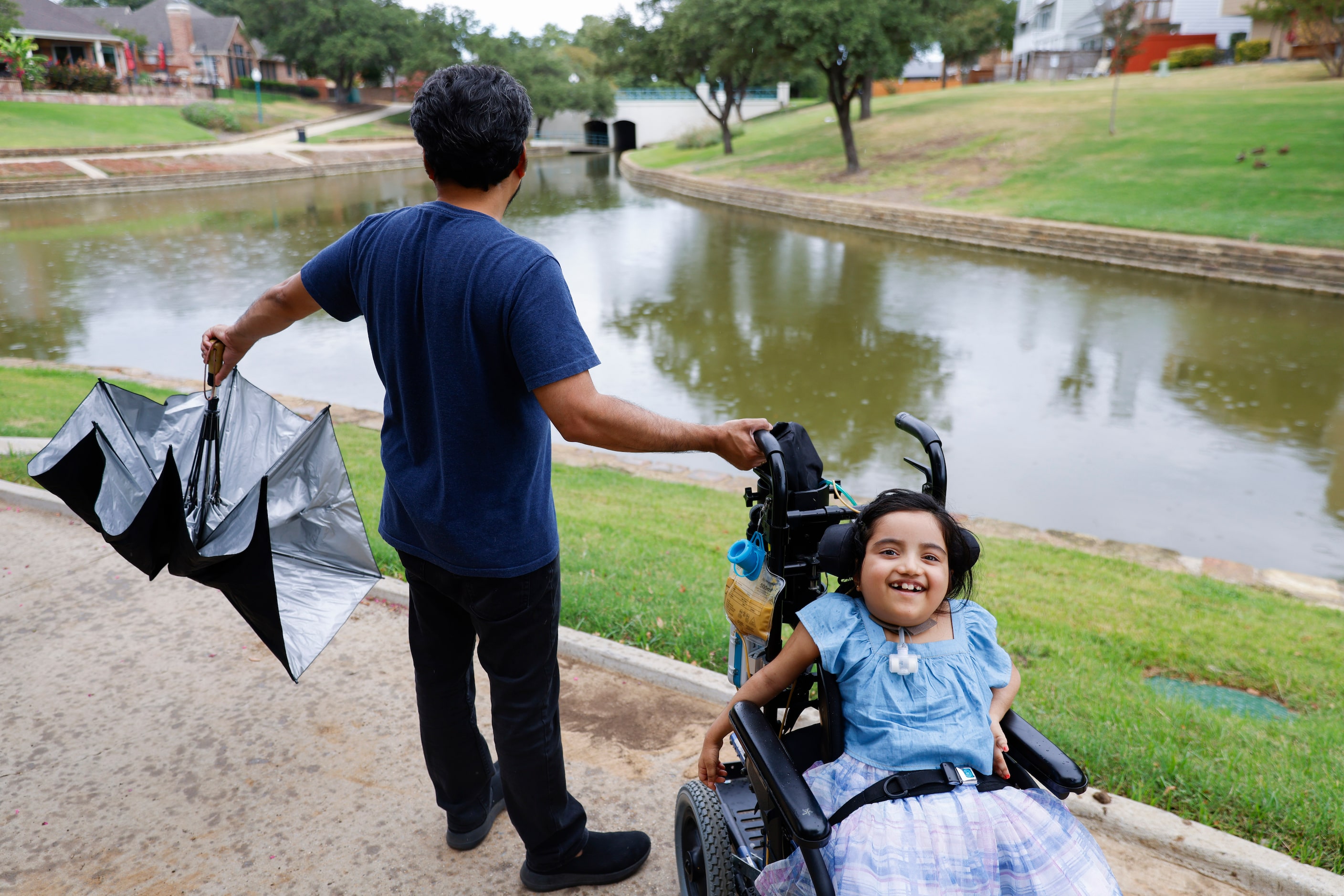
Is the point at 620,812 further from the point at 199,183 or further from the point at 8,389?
the point at 199,183

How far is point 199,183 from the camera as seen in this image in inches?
1411

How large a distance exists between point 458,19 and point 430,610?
79.6m

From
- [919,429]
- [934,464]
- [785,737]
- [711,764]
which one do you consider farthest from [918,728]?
[919,429]

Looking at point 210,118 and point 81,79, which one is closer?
point 81,79

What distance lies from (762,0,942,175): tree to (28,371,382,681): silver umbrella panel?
91.8ft

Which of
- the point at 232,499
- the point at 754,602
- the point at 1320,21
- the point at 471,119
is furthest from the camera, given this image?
the point at 1320,21

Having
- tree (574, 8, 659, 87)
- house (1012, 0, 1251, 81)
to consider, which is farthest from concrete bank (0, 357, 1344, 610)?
house (1012, 0, 1251, 81)

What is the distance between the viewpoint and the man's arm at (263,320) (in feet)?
8.14

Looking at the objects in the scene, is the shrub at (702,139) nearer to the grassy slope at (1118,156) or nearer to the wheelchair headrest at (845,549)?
the grassy slope at (1118,156)

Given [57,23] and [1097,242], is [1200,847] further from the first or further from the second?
[57,23]

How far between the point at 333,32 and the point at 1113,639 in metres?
73.7

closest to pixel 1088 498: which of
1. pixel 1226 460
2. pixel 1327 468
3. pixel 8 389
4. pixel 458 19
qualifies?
pixel 1226 460

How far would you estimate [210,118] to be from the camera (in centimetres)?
4981

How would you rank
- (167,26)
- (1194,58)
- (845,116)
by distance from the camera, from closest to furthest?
(845,116), (1194,58), (167,26)
